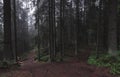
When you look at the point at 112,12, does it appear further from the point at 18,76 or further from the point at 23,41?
the point at 23,41

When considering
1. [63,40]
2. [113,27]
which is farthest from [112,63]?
[63,40]

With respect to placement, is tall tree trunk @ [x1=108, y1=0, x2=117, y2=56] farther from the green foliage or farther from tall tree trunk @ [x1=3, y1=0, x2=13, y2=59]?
tall tree trunk @ [x1=3, y1=0, x2=13, y2=59]

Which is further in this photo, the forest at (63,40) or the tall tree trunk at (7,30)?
the tall tree trunk at (7,30)

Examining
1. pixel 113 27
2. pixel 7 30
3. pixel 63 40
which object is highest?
pixel 113 27

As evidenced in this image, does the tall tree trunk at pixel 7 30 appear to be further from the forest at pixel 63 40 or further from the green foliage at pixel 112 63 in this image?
the green foliage at pixel 112 63

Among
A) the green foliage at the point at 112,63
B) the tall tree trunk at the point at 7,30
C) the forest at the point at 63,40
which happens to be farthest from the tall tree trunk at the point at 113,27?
the tall tree trunk at the point at 7,30

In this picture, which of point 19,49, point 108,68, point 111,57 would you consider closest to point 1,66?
point 108,68

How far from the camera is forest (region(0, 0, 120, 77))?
11.6m

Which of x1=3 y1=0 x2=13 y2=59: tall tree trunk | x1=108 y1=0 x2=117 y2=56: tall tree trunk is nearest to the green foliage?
x1=108 y1=0 x2=117 y2=56: tall tree trunk

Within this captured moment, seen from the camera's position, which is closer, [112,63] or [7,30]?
[112,63]

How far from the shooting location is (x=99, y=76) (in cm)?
1004

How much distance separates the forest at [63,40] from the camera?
11.6m

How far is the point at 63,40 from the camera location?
70.2 ft

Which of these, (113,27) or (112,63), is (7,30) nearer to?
(112,63)
